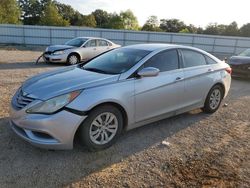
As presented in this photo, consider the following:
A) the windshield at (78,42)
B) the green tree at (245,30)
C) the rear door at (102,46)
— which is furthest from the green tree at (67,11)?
the windshield at (78,42)

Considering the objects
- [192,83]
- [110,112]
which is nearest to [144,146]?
[110,112]

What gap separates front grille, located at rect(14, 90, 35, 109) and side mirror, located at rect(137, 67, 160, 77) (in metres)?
1.65

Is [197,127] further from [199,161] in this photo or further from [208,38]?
[208,38]

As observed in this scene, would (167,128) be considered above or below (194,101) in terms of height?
below

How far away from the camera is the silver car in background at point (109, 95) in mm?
3312

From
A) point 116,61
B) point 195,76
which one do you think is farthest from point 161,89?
point 195,76

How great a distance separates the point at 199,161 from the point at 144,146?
846 millimetres

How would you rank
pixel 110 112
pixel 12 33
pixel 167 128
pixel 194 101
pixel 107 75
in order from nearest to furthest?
pixel 110 112, pixel 107 75, pixel 167 128, pixel 194 101, pixel 12 33

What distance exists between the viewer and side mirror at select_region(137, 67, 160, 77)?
397 cm

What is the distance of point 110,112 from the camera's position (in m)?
3.67

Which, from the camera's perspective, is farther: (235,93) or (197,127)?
(235,93)

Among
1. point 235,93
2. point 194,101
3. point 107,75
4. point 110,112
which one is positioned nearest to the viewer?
point 110,112

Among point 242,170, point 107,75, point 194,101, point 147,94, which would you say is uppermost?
point 107,75

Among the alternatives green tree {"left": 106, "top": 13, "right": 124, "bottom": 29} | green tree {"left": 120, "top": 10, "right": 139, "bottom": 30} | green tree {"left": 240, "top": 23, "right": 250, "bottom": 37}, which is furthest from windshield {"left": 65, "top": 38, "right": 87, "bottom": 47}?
green tree {"left": 120, "top": 10, "right": 139, "bottom": 30}
